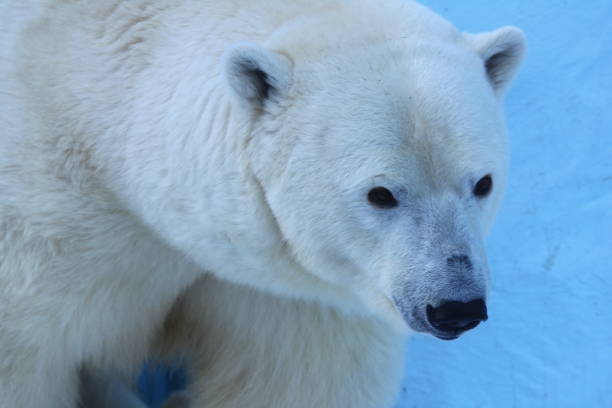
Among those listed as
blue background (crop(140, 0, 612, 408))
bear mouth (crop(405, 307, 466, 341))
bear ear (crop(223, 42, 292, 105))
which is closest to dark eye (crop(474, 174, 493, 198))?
bear mouth (crop(405, 307, 466, 341))

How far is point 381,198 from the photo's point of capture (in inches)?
76.2

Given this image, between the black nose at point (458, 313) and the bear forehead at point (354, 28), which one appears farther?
the bear forehead at point (354, 28)

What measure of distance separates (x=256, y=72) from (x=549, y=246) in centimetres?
195

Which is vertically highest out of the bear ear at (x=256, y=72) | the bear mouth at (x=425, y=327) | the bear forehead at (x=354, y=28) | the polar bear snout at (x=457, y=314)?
the bear forehead at (x=354, y=28)

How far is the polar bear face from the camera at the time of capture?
6.20 ft

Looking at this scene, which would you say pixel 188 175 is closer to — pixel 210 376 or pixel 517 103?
pixel 210 376

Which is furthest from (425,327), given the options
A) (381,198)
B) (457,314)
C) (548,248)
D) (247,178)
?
(548,248)

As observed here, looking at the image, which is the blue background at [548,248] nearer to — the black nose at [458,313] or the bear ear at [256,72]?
the black nose at [458,313]

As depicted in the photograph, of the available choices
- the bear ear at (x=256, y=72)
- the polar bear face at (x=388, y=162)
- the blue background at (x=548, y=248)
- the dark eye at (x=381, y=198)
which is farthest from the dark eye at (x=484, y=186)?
the blue background at (x=548, y=248)

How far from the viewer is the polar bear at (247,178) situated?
191 centimetres

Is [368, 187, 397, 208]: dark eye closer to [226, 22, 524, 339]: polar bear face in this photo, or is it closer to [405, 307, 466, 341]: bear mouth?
[226, 22, 524, 339]: polar bear face

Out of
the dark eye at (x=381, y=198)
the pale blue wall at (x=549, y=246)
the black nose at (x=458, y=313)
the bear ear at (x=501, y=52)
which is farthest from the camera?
the pale blue wall at (x=549, y=246)

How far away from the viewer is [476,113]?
1968 mm

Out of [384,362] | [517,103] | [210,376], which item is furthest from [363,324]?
[517,103]
